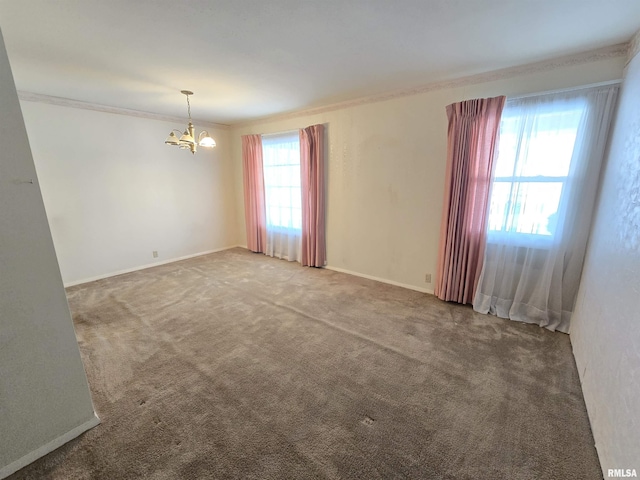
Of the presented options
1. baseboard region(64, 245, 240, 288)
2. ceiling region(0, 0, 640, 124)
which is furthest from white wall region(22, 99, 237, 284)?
ceiling region(0, 0, 640, 124)

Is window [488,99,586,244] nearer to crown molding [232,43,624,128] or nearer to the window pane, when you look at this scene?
the window pane

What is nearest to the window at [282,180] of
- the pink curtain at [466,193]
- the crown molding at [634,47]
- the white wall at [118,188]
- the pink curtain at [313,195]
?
the pink curtain at [313,195]

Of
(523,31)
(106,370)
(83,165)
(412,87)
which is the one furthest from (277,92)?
(106,370)

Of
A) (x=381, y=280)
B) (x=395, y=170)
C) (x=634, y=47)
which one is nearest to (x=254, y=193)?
(x=395, y=170)

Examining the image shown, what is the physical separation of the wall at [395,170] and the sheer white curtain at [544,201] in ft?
0.85

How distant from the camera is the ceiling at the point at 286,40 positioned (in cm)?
159

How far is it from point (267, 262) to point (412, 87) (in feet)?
11.1

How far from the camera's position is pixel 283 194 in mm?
4668

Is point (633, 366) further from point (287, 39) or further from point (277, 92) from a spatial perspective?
point (277, 92)

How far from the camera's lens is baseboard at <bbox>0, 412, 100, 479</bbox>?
1.28 metres

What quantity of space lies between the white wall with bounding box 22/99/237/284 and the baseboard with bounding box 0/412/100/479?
305 centimetres

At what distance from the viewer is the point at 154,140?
167 inches

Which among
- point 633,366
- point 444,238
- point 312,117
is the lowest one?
point 633,366

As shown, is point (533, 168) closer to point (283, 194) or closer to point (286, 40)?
point (286, 40)
